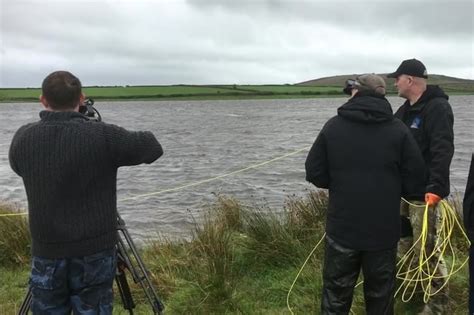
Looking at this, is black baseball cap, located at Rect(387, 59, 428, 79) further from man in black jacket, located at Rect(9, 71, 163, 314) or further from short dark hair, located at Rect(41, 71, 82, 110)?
short dark hair, located at Rect(41, 71, 82, 110)

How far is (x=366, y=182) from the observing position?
3824mm

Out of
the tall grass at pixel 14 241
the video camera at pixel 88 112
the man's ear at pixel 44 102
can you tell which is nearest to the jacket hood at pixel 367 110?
the video camera at pixel 88 112

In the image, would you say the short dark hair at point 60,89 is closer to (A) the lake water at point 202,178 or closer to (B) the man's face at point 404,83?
(B) the man's face at point 404,83

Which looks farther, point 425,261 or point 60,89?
point 425,261

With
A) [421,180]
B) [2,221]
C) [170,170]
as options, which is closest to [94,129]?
[421,180]

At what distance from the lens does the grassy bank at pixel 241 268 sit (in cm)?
502

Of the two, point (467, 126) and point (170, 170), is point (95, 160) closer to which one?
point (170, 170)

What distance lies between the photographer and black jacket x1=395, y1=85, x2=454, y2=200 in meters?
4.30

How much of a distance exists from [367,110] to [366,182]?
1.67ft

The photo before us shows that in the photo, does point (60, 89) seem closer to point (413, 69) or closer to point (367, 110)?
point (367, 110)

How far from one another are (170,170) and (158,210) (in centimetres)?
684

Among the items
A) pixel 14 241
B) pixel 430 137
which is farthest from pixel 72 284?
pixel 14 241

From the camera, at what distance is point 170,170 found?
1894 cm

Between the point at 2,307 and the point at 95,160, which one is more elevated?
the point at 95,160
